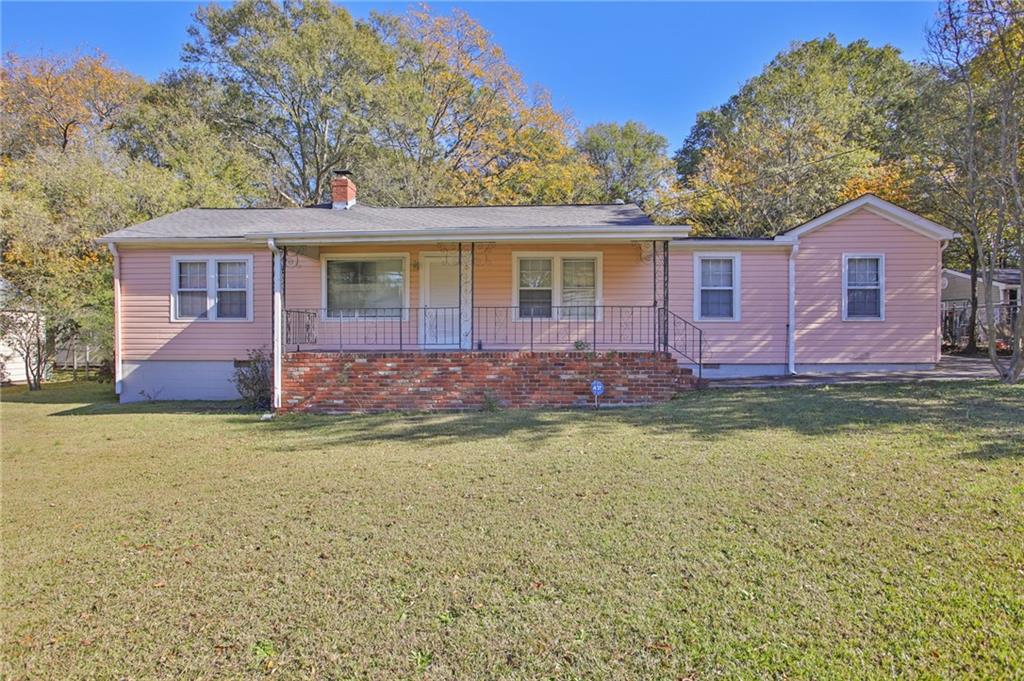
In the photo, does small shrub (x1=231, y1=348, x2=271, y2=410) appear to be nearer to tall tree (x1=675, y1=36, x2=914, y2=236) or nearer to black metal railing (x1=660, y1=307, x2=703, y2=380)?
black metal railing (x1=660, y1=307, x2=703, y2=380)

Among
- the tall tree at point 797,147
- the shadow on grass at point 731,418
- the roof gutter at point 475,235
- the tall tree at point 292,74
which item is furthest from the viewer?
the tall tree at point 292,74

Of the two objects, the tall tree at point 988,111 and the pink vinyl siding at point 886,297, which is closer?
the tall tree at point 988,111

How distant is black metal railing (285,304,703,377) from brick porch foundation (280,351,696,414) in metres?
1.90

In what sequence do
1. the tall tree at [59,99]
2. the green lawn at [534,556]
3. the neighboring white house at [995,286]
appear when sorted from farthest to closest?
1. the tall tree at [59,99]
2. the neighboring white house at [995,286]
3. the green lawn at [534,556]

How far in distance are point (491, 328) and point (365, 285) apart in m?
2.84

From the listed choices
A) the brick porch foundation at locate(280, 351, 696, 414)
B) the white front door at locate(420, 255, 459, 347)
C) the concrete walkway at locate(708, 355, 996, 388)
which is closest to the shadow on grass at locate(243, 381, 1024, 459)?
the brick porch foundation at locate(280, 351, 696, 414)

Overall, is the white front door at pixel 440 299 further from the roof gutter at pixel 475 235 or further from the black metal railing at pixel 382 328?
the roof gutter at pixel 475 235

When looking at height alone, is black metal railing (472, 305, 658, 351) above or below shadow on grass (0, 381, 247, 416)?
above

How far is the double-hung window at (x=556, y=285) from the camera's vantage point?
1086cm

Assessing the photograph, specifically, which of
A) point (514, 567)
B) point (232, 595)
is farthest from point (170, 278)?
point (514, 567)

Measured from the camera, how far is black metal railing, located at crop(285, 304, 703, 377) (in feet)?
35.4

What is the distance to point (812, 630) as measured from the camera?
252cm

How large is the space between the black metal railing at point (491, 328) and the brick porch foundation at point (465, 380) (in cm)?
190

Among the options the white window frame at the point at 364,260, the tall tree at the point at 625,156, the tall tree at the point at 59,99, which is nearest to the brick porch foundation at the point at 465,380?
the white window frame at the point at 364,260
